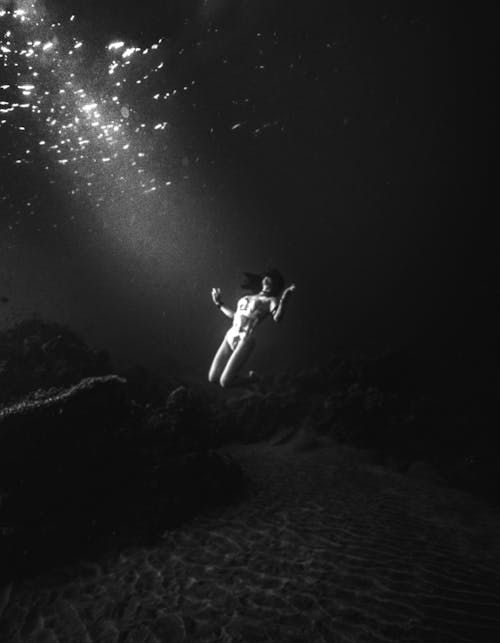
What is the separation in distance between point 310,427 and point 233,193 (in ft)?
95.9

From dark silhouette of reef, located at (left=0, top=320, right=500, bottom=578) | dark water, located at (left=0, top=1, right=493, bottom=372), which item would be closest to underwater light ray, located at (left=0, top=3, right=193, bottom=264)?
dark water, located at (left=0, top=1, right=493, bottom=372)

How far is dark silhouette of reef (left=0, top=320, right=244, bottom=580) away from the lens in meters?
4.73

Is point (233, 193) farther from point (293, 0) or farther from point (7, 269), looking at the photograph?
point (7, 269)

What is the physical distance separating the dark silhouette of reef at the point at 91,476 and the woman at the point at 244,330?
1.59m

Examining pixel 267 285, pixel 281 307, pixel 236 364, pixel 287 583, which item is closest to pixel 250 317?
pixel 267 285

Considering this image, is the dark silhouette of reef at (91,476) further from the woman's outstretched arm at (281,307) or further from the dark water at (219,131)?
the dark water at (219,131)

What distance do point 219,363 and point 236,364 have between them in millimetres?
695

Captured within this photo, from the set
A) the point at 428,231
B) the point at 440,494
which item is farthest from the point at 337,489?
the point at 428,231

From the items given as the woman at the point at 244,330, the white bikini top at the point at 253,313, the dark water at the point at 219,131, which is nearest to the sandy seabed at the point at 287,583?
the woman at the point at 244,330

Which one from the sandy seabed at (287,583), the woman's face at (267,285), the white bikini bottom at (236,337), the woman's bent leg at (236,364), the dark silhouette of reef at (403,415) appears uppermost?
the woman's face at (267,285)

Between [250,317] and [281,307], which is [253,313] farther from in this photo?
[281,307]

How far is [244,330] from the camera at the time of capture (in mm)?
7414

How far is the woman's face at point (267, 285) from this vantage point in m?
7.48

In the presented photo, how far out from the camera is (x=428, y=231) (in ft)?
281
